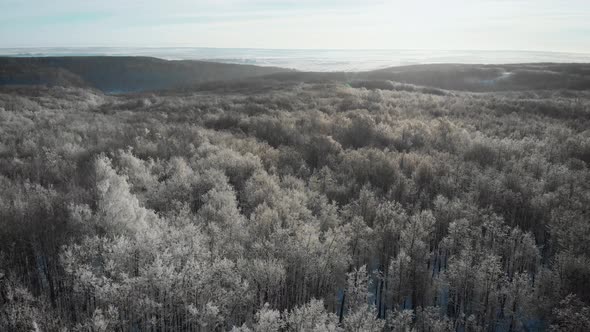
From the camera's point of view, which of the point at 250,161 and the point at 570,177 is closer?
the point at 570,177

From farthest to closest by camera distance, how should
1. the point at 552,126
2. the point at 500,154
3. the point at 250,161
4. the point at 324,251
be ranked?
the point at 552,126
the point at 500,154
the point at 250,161
the point at 324,251

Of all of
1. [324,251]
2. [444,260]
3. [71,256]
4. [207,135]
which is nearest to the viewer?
[71,256]

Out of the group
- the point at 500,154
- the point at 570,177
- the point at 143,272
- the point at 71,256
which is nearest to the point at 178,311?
the point at 143,272

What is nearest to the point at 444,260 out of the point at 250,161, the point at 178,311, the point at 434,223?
the point at 434,223

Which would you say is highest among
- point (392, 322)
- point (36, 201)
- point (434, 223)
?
point (36, 201)

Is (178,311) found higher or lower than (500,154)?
lower

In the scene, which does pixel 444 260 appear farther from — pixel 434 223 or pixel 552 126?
pixel 552 126
